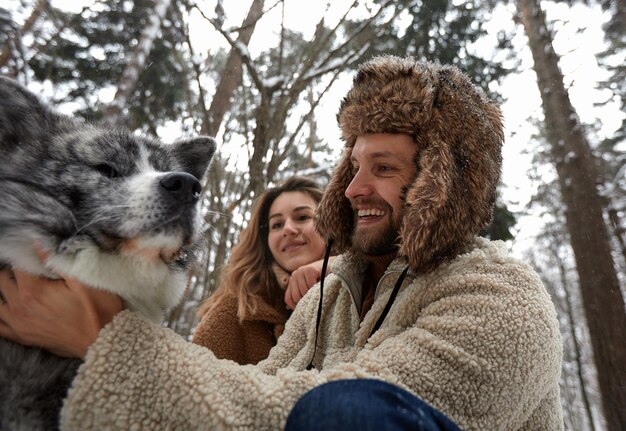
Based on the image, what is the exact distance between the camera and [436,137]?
1936 mm

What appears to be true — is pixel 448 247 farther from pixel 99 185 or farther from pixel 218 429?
pixel 99 185

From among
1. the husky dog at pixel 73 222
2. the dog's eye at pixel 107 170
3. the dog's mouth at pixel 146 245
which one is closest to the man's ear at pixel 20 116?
the husky dog at pixel 73 222

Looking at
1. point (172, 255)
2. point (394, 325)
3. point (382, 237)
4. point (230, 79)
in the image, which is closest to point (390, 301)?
point (394, 325)

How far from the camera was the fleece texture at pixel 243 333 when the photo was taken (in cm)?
327

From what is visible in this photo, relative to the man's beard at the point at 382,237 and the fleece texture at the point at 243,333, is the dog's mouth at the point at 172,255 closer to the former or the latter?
the man's beard at the point at 382,237

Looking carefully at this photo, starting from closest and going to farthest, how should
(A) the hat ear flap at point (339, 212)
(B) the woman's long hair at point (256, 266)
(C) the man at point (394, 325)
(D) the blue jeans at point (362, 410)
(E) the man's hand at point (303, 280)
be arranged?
(D) the blue jeans at point (362, 410) → (C) the man at point (394, 325) → (A) the hat ear flap at point (339, 212) → (E) the man's hand at point (303, 280) → (B) the woman's long hair at point (256, 266)

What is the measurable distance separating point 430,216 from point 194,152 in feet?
4.31

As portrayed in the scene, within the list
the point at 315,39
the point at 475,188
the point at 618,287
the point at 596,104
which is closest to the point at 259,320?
the point at 475,188

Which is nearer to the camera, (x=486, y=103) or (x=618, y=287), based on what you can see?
(x=486, y=103)

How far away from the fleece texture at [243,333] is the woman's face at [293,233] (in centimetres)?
44

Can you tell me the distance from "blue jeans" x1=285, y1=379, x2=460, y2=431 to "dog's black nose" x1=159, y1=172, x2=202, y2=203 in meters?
0.88

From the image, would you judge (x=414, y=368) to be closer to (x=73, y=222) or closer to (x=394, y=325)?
(x=394, y=325)

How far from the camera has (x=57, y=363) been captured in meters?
1.48

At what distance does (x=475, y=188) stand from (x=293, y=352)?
1.32 m
